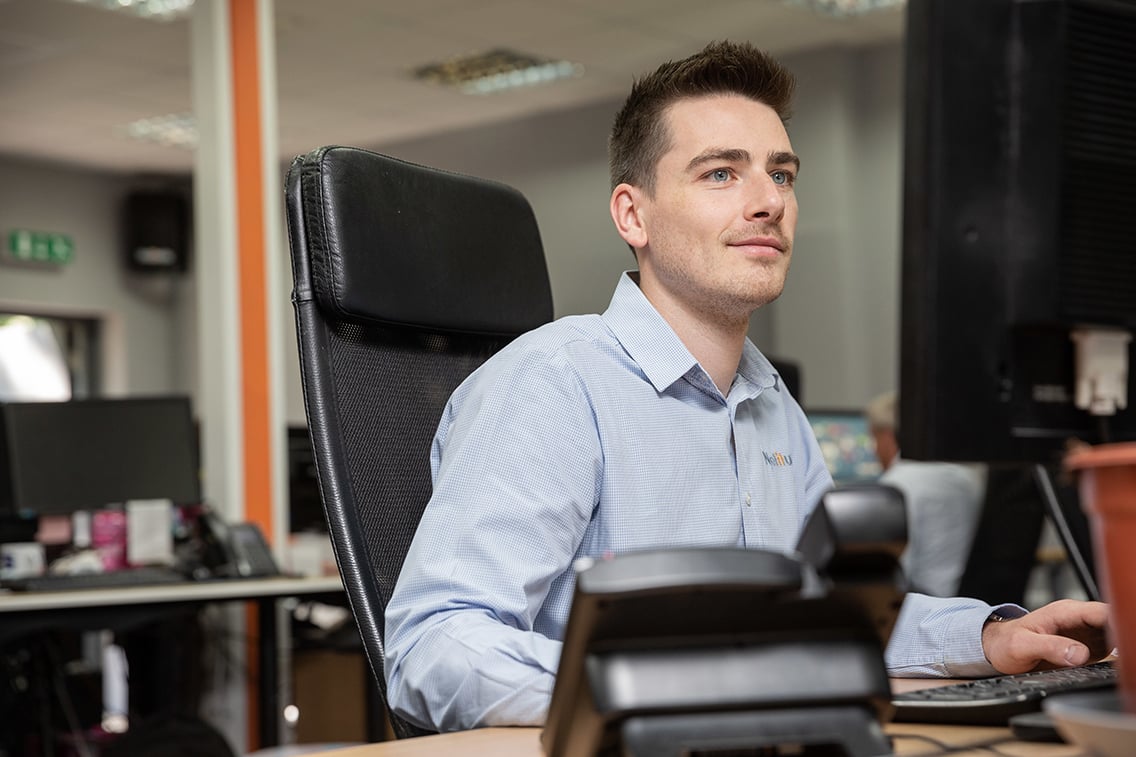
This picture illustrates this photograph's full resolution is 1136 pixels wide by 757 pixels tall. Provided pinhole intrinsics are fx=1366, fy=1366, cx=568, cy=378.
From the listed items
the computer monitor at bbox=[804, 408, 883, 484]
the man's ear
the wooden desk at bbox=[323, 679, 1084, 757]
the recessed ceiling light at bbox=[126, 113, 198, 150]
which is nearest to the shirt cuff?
the wooden desk at bbox=[323, 679, 1084, 757]

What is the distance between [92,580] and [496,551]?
2.40 metres

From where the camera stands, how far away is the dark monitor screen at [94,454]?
3453 millimetres

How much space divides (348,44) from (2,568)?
317 centimetres

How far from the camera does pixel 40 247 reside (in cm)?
807

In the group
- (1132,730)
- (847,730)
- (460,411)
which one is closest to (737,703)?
(847,730)

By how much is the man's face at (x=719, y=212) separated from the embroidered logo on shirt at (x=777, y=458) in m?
0.14

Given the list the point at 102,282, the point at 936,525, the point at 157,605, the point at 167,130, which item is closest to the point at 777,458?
the point at 157,605

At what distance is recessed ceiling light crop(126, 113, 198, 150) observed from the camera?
724 centimetres

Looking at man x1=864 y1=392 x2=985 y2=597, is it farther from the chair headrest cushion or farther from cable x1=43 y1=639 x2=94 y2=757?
the chair headrest cushion

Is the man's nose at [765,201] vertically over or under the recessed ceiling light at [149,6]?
under

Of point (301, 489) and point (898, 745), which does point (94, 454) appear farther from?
point (898, 745)

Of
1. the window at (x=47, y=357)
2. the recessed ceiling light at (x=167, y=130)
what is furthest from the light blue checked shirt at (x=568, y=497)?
the window at (x=47, y=357)

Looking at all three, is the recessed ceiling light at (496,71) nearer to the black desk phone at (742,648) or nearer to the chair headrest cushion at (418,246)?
the chair headrest cushion at (418,246)

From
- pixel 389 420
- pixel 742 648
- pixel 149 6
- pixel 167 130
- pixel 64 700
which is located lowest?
pixel 64 700
